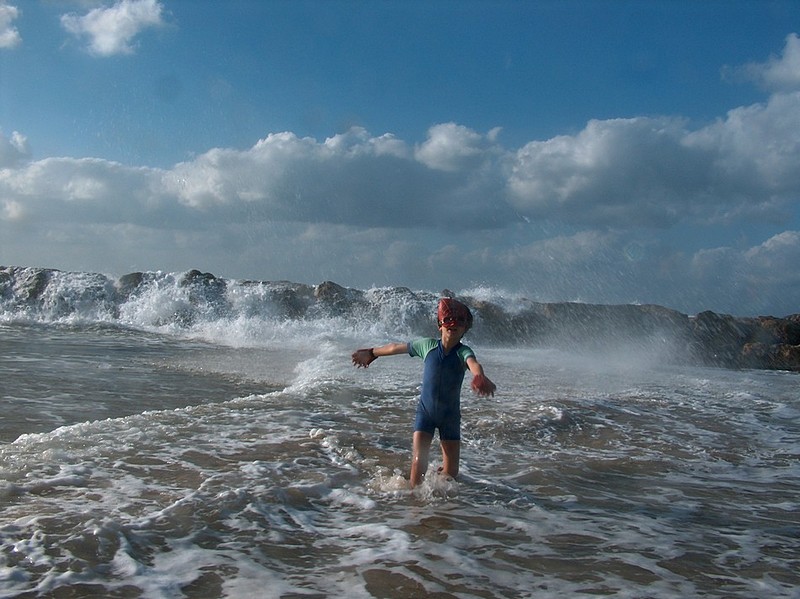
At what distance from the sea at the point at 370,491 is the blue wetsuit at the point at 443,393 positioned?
44cm

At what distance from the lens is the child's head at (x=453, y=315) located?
17.0ft

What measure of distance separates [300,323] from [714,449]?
753 inches

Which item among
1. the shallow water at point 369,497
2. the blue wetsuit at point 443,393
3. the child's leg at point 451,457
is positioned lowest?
the shallow water at point 369,497

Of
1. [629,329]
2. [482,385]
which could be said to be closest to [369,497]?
[482,385]

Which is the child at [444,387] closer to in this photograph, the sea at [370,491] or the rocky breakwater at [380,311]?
the sea at [370,491]

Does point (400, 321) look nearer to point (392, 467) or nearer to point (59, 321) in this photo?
point (59, 321)

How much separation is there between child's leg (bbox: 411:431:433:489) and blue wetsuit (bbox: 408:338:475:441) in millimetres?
46

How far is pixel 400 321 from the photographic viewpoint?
27.8 m

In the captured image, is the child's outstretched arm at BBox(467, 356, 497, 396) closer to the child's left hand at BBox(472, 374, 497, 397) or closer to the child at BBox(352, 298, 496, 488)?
the child's left hand at BBox(472, 374, 497, 397)

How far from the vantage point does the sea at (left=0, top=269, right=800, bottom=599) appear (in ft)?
12.0

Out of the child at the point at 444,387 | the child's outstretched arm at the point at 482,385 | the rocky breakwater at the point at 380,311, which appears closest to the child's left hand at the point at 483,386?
the child's outstretched arm at the point at 482,385

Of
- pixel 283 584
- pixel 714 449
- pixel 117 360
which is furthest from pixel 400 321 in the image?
pixel 283 584

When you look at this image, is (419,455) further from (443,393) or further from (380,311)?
(380,311)

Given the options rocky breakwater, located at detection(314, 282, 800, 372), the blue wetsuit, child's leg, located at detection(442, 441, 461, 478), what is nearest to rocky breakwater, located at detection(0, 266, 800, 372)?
rocky breakwater, located at detection(314, 282, 800, 372)
